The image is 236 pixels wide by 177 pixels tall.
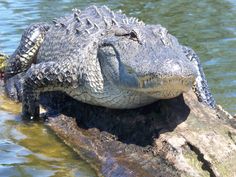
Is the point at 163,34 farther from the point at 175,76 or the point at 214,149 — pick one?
the point at 214,149

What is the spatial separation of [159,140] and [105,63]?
106 centimetres

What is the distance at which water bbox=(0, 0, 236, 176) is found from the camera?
15.5 feet

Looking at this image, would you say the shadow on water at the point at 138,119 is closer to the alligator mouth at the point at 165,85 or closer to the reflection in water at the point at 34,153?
the alligator mouth at the point at 165,85

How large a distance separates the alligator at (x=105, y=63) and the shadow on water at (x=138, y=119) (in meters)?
0.08

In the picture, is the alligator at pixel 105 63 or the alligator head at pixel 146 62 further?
the alligator at pixel 105 63

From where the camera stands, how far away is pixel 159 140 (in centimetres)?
409

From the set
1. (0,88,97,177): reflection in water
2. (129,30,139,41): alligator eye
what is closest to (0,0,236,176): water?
(0,88,97,177): reflection in water

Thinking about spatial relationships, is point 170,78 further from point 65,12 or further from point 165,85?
point 65,12

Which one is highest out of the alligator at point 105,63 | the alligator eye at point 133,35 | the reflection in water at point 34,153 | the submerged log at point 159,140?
the alligator eye at point 133,35

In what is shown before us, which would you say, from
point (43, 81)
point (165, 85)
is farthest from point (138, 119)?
point (43, 81)

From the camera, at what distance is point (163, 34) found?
14.9ft

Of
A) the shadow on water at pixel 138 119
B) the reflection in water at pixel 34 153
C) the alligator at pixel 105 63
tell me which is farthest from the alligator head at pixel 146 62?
the reflection in water at pixel 34 153

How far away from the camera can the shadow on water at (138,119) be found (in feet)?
13.9

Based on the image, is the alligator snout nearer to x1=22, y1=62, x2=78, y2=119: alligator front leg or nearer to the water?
the water
